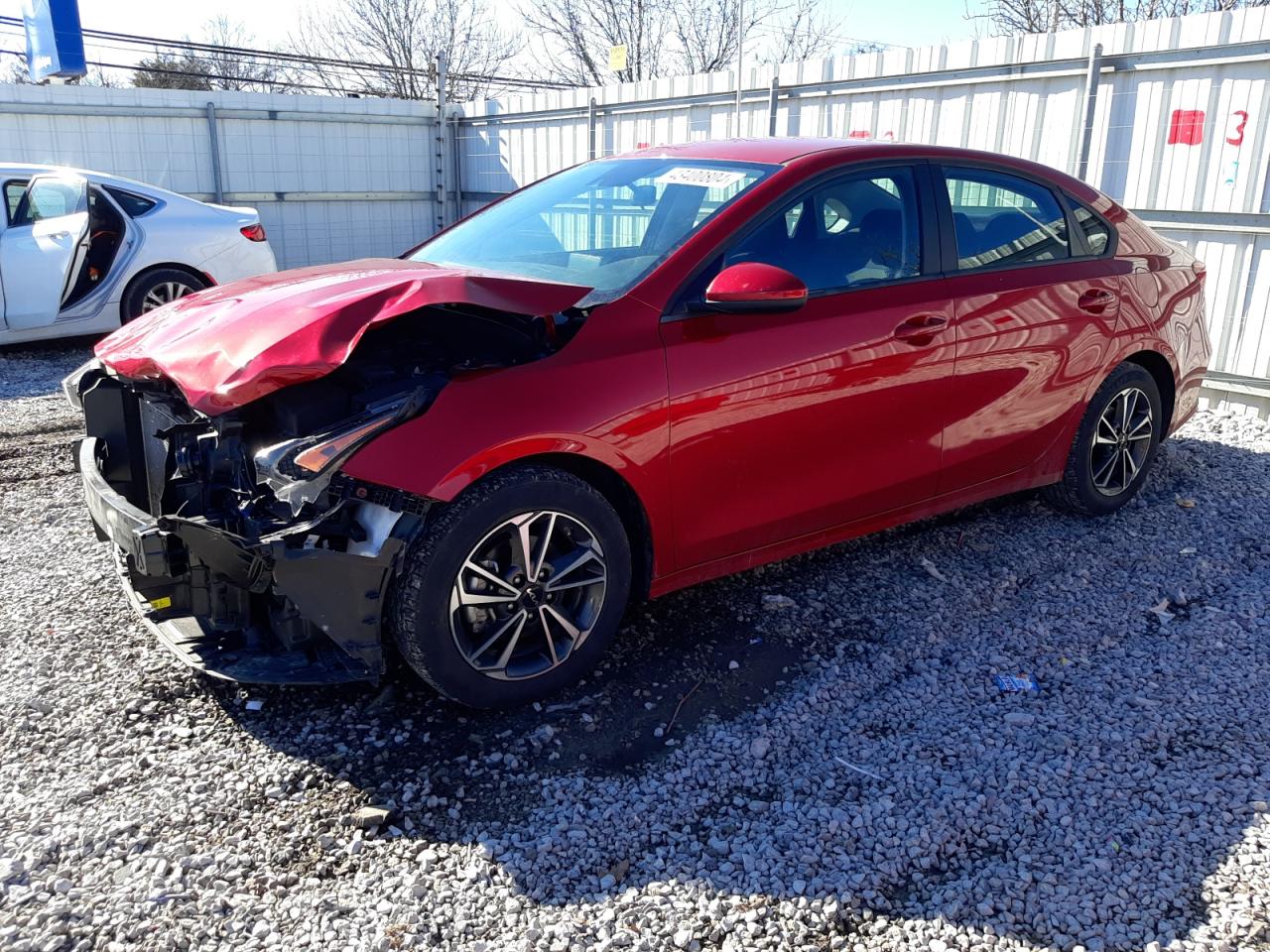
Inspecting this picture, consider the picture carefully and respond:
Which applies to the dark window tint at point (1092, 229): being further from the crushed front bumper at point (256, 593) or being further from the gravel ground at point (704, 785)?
the crushed front bumper at point (256, 593)

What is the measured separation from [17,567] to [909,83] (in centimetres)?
770

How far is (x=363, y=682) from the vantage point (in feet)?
11.5

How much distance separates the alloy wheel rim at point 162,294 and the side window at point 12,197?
45.2 inches

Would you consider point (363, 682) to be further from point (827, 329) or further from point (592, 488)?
point (827, 329)

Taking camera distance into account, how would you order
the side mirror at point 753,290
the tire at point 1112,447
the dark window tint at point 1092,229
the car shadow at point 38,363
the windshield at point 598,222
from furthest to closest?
the car shadow at point 38,363, the tire at point 1112,447, the dark window tint at point 1092,229, the windshield at point 598,222, the side mirror at point 753,290

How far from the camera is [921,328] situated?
4023 millimetres

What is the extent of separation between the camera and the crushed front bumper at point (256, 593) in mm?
2887

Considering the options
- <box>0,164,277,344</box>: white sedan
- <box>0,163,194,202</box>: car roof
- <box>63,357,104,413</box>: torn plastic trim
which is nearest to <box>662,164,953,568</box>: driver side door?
<box>63,357,104,413</box>: torn plastic trim

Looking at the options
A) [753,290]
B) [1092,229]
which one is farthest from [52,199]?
[1092,229]

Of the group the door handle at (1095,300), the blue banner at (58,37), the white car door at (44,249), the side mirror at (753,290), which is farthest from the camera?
A: the blue banner at (58,37)

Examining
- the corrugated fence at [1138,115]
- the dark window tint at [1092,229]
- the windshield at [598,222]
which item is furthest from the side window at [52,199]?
the dark window tint at [1092,229]

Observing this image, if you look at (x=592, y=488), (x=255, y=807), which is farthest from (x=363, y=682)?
(x=592, y=488)

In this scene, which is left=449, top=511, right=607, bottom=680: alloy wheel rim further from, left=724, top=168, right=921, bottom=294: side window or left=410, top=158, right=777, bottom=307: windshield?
left=724, top=168, right=921, bottom=294: side window

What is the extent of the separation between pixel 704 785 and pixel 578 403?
1.22m
